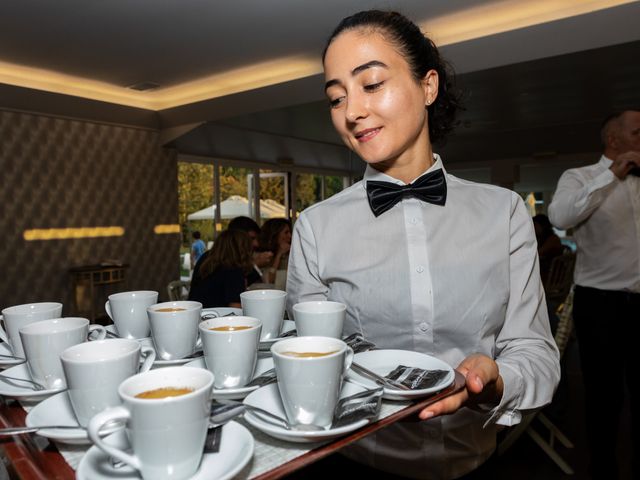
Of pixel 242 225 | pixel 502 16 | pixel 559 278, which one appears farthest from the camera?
pixel 502 16

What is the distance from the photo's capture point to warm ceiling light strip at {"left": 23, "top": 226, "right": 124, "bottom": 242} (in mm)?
6809

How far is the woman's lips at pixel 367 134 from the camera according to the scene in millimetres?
1171

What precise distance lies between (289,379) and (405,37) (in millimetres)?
887

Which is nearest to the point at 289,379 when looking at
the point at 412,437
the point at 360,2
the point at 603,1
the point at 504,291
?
the point at 412,437

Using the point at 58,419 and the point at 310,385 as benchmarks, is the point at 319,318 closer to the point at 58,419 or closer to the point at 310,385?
the point at 310,385

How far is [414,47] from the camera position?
1221 millimetres

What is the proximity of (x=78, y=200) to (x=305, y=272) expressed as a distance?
6951 millimetres

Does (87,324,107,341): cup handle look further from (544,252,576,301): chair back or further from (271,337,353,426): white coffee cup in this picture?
(544,252,576,301): chair back

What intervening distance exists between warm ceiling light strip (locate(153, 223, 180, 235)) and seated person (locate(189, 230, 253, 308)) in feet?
15.3

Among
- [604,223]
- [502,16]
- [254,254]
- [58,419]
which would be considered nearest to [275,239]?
[254,254]

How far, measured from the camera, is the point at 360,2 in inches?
180

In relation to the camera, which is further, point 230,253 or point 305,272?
point 230,253

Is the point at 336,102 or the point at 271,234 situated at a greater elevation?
the point at 336,102

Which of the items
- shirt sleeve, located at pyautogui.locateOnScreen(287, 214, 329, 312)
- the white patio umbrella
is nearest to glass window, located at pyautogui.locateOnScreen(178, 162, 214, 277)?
the white patio umbrella
